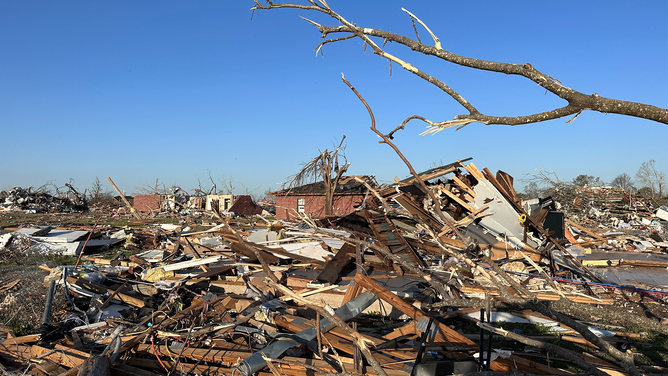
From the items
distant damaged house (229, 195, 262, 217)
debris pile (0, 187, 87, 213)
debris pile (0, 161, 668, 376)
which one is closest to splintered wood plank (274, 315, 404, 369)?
debris pile (0, 161, 668, 376)

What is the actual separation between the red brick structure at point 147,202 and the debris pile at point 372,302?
2237 centimetres

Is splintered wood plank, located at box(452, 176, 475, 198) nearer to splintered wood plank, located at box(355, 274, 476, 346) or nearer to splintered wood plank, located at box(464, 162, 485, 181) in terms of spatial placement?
splintered wood plank, located at box(464, 162, 485, 181)

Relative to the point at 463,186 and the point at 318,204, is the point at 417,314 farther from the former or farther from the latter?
the point at 318,204

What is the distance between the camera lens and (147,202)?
32750mm

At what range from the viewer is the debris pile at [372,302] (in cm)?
269

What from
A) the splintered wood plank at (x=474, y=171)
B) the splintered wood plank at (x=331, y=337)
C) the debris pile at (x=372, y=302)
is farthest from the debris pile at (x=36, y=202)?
the splintered wood plank at (x=331, y=337)

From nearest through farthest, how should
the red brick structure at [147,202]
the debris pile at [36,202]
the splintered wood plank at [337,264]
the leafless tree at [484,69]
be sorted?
the leafless tree at [484,69] → the splintered wood plank at [337,264] → the debris pile at [36,202] → the red brick structure at [147,202]

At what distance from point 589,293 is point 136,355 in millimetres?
7077

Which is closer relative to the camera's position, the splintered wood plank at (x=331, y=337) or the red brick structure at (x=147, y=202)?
the splintered wood plank at (x=331, y=337)

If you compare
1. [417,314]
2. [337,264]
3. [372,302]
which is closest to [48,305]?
[337,264]

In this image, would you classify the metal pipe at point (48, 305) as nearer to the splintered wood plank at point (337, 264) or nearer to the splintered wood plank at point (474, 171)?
the splintered wood plank at point (337, 264)

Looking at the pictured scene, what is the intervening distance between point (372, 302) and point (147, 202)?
3192 cm

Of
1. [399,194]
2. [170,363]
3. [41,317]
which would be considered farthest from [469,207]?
[41,317]

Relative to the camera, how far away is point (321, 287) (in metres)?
6.20
